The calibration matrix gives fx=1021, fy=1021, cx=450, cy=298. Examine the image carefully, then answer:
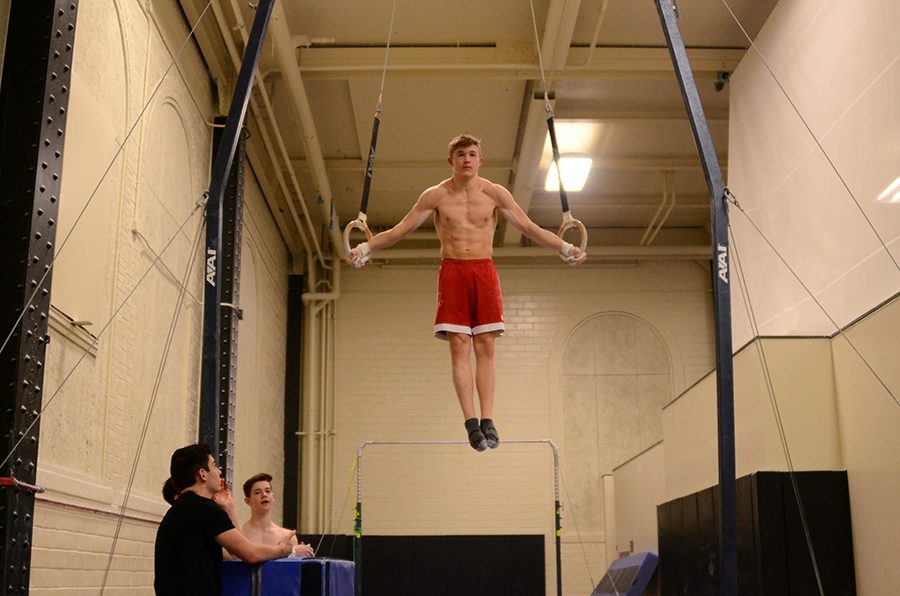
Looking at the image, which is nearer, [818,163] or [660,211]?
[818,163]

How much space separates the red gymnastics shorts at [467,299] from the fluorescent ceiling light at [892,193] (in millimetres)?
2732

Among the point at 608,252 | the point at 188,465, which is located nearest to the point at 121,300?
the point at 188,465

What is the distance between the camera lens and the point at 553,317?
14.5 meters

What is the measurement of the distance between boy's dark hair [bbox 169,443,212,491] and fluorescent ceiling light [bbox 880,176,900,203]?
4492mm

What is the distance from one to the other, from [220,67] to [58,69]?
4682mm

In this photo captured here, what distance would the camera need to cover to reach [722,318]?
16.4 feet

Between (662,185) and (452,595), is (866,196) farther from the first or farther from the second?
(452,595)

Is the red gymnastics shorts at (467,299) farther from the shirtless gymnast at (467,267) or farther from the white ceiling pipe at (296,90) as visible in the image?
the white ceiling pipe at (296,90)

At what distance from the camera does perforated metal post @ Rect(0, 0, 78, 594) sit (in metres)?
4.44

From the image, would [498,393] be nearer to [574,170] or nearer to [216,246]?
[574,170]

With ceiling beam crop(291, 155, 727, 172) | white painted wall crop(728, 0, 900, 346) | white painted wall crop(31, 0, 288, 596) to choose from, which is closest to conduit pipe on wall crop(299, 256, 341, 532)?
ceiling beam crop(291, 155, 727, 172)

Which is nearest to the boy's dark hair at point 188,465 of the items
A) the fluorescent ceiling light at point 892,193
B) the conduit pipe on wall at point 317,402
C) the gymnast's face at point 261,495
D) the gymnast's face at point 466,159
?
the gymnast's face at point 466,159

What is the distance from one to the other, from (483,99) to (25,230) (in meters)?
6.99

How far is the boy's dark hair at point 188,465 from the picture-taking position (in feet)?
14.0
